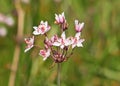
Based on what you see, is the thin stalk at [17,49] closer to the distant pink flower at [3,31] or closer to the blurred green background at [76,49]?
the blurred green background at [76,49]

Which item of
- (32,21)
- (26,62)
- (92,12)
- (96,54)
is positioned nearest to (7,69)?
(26,62)

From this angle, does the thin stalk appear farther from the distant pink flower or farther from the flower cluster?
the flower cluster

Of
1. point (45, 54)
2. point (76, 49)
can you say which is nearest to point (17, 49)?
point (76, 49)

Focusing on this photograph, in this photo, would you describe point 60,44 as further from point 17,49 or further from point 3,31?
point 3,31

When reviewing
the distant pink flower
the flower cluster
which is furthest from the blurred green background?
the flower cluster

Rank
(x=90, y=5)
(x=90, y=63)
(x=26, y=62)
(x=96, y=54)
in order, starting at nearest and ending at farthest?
(x=26, y=62)
(x=90, y=63)
(x=96, y=54)
(x=90, y=5)

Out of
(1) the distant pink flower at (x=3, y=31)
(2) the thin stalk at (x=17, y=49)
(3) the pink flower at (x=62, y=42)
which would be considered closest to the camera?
(3) the pink flower at (x=62, y=42)

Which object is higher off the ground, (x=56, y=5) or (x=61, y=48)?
(x=56, y=5)

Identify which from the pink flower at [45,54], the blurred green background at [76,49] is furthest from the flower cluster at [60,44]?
the blurred green background at [76,49]

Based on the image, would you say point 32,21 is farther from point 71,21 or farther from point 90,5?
point 90,5
